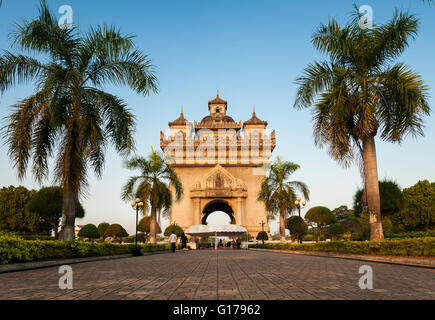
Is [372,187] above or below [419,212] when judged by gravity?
above

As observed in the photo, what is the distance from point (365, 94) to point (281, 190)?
18579 millimetres

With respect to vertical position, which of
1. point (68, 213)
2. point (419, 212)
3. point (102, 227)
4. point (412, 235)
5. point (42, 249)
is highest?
point (68, 213)

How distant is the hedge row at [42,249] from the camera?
9069 mm

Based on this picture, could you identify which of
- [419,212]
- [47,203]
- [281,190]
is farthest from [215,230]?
[419,212]

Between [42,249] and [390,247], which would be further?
[390,247]

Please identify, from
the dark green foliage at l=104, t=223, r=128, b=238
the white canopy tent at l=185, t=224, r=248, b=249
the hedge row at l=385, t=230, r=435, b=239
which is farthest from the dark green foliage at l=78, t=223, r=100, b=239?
the hedge row at l=385, t=230, r=435, b=239

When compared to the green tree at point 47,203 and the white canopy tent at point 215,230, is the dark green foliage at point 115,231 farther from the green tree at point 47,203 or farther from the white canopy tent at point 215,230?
the white canopy tent at point 215,230

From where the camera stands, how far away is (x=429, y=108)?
42.0 feet

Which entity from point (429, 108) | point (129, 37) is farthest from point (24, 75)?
point (429, 108)

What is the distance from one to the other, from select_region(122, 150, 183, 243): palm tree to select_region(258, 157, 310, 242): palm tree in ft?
28.1

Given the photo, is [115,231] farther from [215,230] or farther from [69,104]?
[69,104]

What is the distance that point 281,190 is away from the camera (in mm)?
31078

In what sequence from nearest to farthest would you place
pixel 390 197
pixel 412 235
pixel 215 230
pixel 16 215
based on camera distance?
pixel 390 197 < pixel 412 235 < pixel 215 230 < pixel 16 215

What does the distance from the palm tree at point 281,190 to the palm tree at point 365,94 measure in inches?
659
